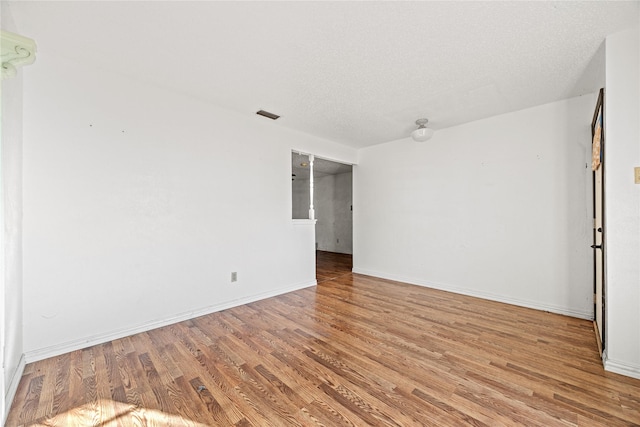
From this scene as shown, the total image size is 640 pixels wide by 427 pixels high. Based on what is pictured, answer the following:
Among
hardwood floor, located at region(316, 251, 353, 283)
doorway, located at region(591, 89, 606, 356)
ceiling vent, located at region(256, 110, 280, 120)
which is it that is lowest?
hardwood floor, located at region(316, 251, 353, 283)

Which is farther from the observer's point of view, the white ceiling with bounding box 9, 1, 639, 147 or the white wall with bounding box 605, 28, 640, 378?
the white wall with bounding box 605, 28, 640, 378

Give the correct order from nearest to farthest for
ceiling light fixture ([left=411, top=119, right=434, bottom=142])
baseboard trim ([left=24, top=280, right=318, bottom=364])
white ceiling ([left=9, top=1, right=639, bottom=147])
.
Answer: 1. white ceiling ([left=9, top=1, right=639, bottom=147])
2. baseboard trim ([left=24, top=280, right=318, bottom=364])
3. ceiling light fixture ([left=411, top=119, right=434, bottom=142])

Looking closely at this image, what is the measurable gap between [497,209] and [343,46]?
2926 millimetres

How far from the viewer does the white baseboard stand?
1820mm

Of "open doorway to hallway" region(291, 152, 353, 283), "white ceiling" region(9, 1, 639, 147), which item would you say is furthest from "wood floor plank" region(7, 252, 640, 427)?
"open doorway to hallway" region(291, 152, 353, 283)

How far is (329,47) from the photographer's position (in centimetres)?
205

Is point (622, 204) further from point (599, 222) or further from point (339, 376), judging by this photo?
point (339, 376)

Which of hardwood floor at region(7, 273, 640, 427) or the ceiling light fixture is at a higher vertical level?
the ceiling light fixture

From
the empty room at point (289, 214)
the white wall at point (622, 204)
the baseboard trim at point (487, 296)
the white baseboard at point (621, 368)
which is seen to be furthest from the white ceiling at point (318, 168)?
the white baseboard at point (621, 368)

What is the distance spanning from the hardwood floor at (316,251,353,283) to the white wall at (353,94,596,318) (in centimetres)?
82

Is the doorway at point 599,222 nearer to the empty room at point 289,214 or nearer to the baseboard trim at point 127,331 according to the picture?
the empty room at point 289,214

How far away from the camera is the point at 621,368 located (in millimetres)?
1858

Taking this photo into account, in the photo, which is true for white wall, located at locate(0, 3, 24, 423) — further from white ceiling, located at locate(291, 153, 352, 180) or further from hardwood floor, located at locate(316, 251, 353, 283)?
white ceiling, located at locate(291, 153, 352, 180)

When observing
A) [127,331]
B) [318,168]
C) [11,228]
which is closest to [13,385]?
[127,331]
